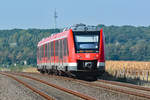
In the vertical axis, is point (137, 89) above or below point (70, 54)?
below

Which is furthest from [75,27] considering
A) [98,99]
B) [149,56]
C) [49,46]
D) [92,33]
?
[149,56]

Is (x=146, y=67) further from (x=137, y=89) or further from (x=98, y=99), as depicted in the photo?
(x=98, y=99)

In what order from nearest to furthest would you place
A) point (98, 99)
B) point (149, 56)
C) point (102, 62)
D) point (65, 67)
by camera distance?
point (98, 99), point (102, 62), point (65, 67), point (149, 56)

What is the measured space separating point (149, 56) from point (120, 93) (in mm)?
182513

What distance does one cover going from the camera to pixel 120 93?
57.1 feet

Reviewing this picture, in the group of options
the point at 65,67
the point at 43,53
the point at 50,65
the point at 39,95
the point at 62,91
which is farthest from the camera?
the point at 43,53

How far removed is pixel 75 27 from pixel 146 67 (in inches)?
807

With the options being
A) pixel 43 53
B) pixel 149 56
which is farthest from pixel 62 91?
pixel 149 56

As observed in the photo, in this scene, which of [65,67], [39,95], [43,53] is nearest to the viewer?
[39,95]

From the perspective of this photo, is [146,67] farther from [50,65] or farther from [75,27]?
[75,27]

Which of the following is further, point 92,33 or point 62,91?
point 92,33

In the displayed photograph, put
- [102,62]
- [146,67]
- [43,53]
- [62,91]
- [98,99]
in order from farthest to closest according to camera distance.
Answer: [146,67], [43,53], [102,62], [62,91], [98,99]

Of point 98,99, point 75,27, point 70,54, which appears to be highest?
point 75,27

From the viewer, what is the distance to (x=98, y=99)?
50.2ft
